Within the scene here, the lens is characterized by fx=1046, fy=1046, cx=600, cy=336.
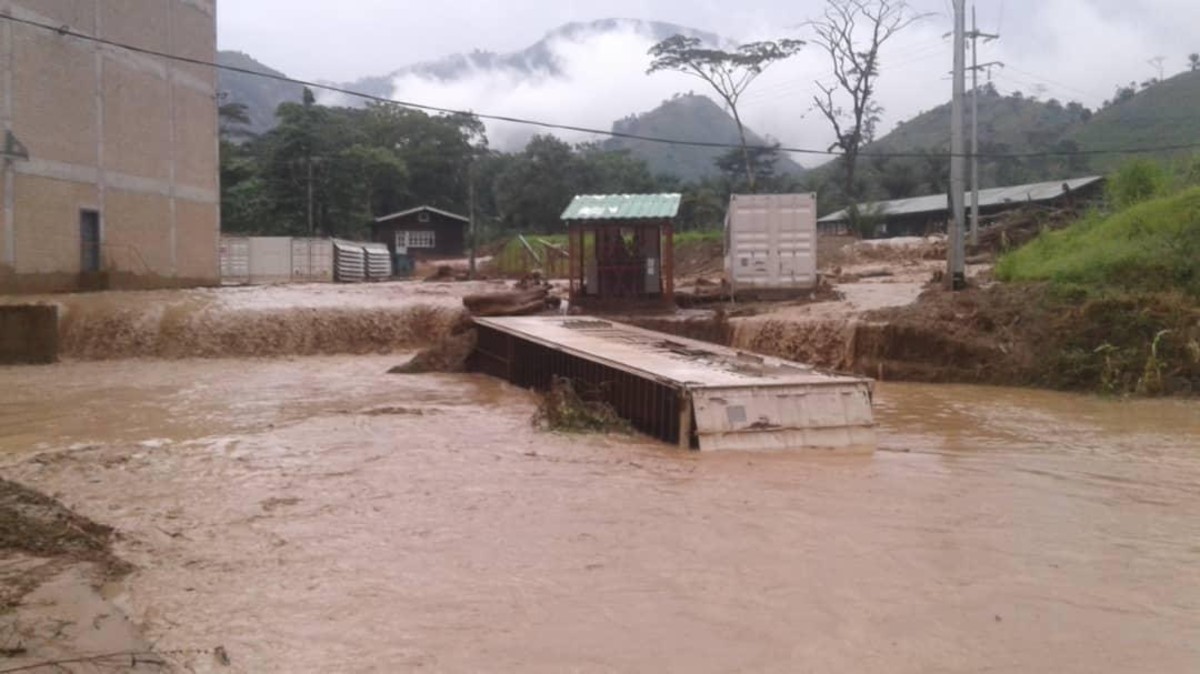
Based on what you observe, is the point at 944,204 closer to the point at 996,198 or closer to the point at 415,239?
the point at 996,198

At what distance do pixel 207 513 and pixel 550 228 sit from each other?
49085 millimetres

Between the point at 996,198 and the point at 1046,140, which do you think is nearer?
the point at 996,198

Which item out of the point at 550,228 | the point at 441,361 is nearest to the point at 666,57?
the point at 550,228

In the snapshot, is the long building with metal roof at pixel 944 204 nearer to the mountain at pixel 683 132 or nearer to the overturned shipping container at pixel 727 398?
the overturned shipping container at pixel 727 398

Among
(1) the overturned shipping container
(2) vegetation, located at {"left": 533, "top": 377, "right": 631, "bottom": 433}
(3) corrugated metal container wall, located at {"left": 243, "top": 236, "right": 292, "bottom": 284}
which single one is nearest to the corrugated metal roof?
(3) corrugated metal container wall, located at {"left": 243, "top": 236, "right": 292, "bottom": 284}

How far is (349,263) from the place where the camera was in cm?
4228

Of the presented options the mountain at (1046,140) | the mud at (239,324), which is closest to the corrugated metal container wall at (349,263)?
the mud at (239,324)

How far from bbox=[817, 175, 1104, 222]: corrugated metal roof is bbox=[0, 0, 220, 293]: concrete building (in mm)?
24943

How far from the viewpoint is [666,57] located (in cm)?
4894

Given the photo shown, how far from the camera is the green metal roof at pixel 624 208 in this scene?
918 inches

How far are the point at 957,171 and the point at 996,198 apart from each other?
83.0ft

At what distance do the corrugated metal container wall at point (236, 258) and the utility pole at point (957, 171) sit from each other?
90.9 feet

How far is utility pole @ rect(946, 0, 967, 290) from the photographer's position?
65.3 ft

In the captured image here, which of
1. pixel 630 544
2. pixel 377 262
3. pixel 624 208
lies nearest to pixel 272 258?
pixel 377 262
